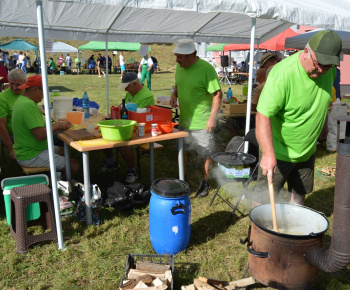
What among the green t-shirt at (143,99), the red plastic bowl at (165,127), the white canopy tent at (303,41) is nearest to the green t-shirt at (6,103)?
the green t-shirt at (143,99)

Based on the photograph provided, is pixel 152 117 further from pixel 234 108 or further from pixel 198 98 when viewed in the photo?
pixel 234 108

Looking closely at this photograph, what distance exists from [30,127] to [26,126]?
10cm

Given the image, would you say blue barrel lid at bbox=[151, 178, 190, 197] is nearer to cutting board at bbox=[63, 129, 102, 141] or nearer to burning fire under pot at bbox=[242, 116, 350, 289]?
burning fire under pot at bbox=[242, 116, 350, 289]

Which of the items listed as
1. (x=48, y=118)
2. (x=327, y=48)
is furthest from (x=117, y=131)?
(x=327, y=48)

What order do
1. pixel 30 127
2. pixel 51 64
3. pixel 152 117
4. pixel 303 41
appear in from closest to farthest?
pixel 30 127 < pixel 152 117 < pixel 303 41 < pixel 51 64

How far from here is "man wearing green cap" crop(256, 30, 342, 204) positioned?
2.20 metres

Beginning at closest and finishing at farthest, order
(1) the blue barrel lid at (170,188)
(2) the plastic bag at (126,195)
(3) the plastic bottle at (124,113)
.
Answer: (1) the blue barrel lid at (170,188)
(2) the plastic bag at (126,195)
(3) the plastic bottle at (124,113)

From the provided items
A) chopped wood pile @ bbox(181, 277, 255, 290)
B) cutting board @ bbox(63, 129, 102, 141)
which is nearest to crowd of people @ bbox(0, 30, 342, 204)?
cutting board @ bbox(63, 129, 102, 141)

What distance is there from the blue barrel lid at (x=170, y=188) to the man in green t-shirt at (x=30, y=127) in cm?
158

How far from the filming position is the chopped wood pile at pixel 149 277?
7.70 feet

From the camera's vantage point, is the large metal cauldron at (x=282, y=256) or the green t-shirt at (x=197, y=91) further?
the green t-shirt at (x=197, y=91)

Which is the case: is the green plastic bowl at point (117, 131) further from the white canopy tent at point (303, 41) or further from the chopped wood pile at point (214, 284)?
the white canopy tent at point (303, 41)

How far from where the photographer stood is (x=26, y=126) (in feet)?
12.4

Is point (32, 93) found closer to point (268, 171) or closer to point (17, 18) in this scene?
→ point (17, 18)
